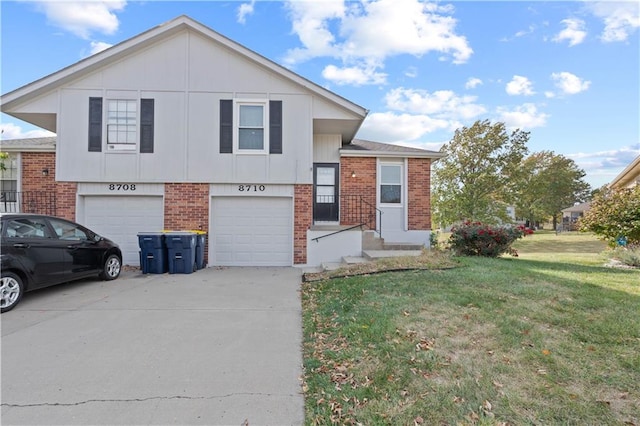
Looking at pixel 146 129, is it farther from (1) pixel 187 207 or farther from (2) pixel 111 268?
(2) pixel 111 268

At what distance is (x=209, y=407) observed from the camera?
106 inches

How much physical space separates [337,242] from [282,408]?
7.15m

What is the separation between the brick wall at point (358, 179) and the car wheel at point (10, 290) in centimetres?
819

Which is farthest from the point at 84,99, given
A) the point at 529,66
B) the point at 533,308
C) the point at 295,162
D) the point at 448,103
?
the point at 448,103

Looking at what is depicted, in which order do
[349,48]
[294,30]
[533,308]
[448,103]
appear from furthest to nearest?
[448,103], [349,48], [294,30], [533,308]

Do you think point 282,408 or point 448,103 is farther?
point 448,103

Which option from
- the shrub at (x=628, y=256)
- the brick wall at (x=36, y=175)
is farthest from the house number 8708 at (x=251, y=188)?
the shrub at (x=628, y=256)

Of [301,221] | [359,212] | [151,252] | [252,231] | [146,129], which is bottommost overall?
[151,252]

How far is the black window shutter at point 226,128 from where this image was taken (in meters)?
9.57

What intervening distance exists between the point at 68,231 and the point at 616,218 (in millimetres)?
15666

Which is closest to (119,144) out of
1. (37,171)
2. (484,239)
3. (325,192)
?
(37,171)

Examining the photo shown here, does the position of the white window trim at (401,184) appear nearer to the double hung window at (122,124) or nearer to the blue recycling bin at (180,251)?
the blue recycling bin at (180,251)

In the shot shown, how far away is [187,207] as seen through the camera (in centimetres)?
955

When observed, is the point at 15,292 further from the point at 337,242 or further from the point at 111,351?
the point at 337,242
